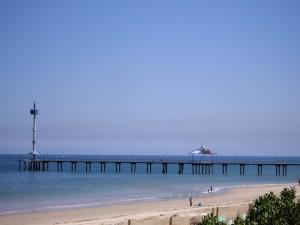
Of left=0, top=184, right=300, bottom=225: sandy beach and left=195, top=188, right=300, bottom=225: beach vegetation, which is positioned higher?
left=195, top=188, right=300, bottom=225: beach vegetation

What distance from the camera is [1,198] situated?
110ft

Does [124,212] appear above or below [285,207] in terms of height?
below

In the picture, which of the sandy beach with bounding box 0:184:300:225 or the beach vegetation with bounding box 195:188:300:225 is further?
the sandy beach with bounding box 0:184:300:225

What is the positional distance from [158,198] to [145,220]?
1728 cm

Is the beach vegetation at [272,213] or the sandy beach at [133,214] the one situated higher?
the beach vegetation at [272,213]

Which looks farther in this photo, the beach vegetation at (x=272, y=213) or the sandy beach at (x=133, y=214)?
the sandy beach at (x=133, y=214)

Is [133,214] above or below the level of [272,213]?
below

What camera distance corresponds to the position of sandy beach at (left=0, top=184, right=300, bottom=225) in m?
17.5

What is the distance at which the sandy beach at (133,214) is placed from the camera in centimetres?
1747

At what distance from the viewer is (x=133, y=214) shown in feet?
81.8

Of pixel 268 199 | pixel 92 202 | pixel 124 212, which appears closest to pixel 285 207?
pixel 268 199

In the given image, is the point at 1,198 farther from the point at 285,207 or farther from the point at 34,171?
the point at 34,171

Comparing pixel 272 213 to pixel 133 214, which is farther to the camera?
pixel 133 214

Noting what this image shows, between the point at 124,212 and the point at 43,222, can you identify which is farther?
the point at 124,212
